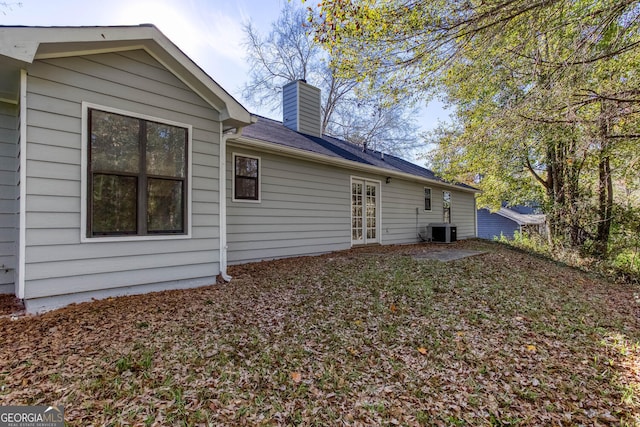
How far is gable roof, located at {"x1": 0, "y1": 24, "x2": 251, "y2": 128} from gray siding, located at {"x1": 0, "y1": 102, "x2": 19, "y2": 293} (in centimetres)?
26

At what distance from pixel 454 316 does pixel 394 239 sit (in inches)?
273

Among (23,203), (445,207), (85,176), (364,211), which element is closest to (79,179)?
(85,176)

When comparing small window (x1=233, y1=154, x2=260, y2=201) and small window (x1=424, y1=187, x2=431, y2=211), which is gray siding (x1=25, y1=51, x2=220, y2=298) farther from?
small window (x1=424, y1=187, x2=431, y2=211)

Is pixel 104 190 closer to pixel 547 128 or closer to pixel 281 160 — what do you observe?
pixel 281 160

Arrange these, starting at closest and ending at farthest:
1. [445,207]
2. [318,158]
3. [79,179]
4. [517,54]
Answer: [79,179], [517,54], [318,158], [445,207]

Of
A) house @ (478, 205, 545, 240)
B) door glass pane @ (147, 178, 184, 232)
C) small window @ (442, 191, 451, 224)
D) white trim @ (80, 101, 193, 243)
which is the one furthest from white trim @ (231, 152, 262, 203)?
house @ (478, 205, 545, 240)

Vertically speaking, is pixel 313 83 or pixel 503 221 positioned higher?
pixel 313 83

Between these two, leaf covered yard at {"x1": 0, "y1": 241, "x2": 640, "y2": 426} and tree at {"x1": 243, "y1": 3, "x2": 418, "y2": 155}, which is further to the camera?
tree at {"x1": 243, "y1": 3, "x2": 418, "y2": 155}

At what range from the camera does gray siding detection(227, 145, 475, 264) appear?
6512 millimetres

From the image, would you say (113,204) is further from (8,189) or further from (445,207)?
(445,207)

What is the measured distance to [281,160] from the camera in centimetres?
721

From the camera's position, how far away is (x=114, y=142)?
3.87 metres

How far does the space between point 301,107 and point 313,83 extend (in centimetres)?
903

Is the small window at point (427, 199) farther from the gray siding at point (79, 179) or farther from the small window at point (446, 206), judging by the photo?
the gray siding at point (79, 179)
